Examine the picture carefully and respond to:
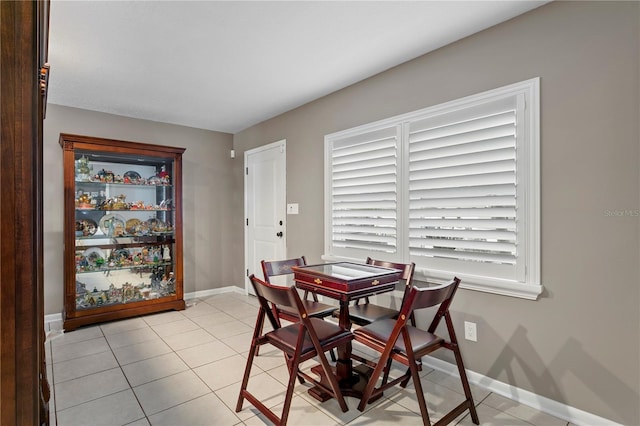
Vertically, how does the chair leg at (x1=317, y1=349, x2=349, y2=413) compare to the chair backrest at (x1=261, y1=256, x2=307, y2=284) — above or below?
below

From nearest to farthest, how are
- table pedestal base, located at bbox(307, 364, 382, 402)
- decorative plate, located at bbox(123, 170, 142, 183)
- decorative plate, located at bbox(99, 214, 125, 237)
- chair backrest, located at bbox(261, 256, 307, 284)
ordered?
table pedestal base, located at bbox(307, 364, 382, 402), chair backrest, located at bbox(261, 256, 307, 284), decorative plate, located at bbox(99, 214, 125, 237), decorative plate, located at bbox(123, 170, 142, 183)

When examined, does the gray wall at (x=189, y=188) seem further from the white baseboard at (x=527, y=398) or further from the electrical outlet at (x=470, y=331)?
the electrical outlet at (x=470, y=331)

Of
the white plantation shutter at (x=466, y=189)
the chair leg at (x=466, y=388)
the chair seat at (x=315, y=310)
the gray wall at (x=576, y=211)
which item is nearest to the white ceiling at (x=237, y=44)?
the gray wall at (x=576, y=211)

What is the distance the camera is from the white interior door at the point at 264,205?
4.32 meters

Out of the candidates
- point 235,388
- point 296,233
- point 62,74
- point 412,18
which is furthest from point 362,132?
point 62,74

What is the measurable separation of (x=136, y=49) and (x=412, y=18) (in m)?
2.06

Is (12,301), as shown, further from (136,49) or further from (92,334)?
(92,334)

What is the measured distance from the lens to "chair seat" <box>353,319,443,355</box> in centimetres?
189

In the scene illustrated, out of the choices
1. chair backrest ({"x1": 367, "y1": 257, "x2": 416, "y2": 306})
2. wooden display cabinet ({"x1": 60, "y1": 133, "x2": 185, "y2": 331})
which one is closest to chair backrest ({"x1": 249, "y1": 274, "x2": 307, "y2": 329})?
chair backrest ({"x1": 367, "y1": 257, "x2": 416, "y2": 306})

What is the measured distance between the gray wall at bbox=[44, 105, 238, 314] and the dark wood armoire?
13.2ft

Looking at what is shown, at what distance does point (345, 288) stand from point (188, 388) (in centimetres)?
140

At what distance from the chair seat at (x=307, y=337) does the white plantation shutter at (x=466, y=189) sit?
1025 mm

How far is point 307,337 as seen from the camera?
6.51 feet

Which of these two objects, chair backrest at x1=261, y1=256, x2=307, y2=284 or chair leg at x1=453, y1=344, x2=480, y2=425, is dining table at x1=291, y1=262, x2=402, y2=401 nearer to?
chair backrest at x1=261, y1=256, x2=307, y2=284
